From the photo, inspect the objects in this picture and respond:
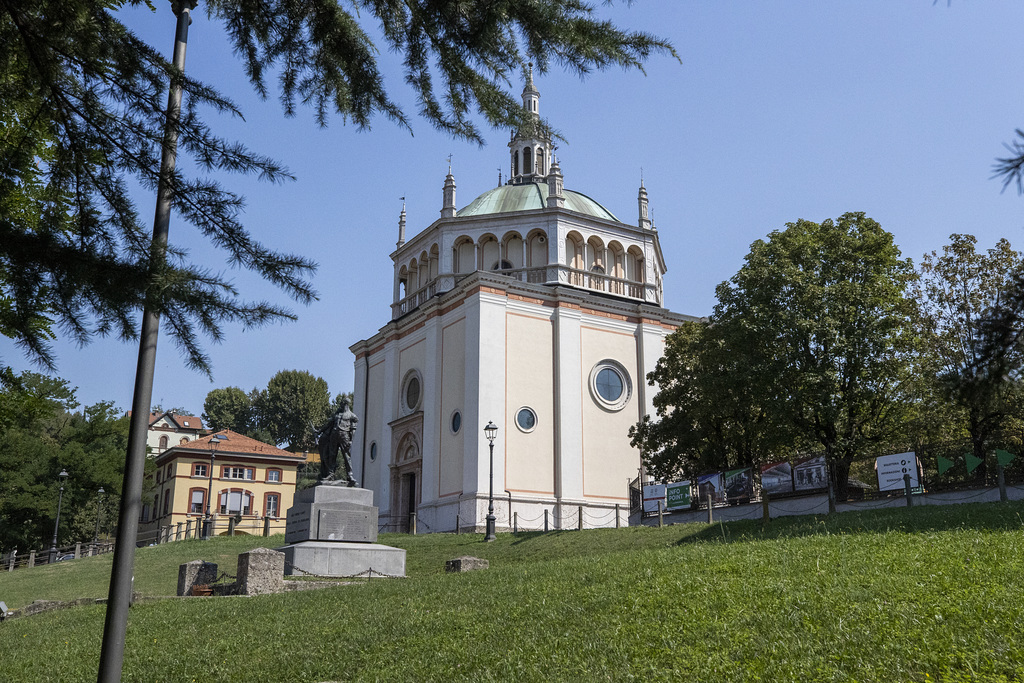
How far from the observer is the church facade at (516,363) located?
34.3 meters

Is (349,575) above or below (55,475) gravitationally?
below

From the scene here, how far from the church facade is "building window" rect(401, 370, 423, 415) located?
8 centimetres

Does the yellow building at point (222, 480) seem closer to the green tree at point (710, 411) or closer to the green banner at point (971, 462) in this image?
the green tree at point (710, 411)

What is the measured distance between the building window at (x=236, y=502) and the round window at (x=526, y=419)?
32843mm

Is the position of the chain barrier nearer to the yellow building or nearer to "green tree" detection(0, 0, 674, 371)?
"green tree" detection(0, 0, 674, 371)

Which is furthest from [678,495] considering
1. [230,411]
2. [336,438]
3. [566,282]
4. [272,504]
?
[230,411]

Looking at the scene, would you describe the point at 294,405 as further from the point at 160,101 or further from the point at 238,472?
the point at 160,101

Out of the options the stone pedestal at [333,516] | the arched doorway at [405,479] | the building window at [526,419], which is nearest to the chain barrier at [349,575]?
the stone pedestal at [333,516]

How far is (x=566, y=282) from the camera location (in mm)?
38312

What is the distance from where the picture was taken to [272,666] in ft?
30.3

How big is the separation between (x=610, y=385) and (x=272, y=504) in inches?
1353

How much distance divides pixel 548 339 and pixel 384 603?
A: 989 inches

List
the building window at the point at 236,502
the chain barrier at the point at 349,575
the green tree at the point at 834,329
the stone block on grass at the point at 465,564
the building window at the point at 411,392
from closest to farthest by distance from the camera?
the stone block on grass at the point at 465,564
the chain barrier at the point at 349,575
the green tree at the point at 834,329
the building window at the point at 411,392
the building window at the point at 236,502

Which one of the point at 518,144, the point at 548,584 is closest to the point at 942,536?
the point at 548,584
